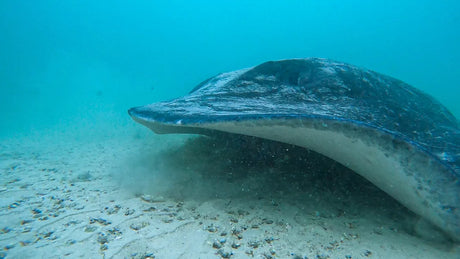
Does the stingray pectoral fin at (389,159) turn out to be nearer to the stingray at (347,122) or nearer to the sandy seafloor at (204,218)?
the stingray at (347,122)

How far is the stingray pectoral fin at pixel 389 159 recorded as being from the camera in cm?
146

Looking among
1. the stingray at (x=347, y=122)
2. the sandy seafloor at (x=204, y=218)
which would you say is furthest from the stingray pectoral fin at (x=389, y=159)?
the sandy seafloor at (x=204, y=218)

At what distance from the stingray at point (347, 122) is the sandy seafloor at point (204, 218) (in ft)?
1.62

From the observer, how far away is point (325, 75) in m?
2.82

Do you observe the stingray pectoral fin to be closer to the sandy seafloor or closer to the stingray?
the stingray

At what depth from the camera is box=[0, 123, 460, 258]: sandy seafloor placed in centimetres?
161

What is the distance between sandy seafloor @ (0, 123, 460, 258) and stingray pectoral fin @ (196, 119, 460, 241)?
0.40 metres

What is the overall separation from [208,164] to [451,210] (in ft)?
Result: 8.74

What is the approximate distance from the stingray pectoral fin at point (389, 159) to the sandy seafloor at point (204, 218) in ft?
1.32

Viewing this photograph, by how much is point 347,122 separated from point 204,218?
1.54 metres

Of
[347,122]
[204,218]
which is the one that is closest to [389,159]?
[347,122]

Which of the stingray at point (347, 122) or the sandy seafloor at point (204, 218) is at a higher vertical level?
the stingray at point (347, 122)

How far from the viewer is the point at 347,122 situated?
1.52m

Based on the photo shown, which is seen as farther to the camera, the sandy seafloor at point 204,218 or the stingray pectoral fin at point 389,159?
the sandy seafloor at point 204,218
